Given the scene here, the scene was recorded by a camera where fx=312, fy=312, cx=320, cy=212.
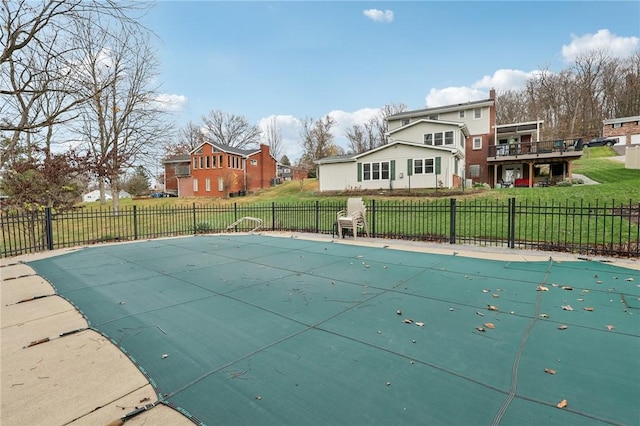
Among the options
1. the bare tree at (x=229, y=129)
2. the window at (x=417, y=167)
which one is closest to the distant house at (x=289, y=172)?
the bare tree at (x=229, y=129)

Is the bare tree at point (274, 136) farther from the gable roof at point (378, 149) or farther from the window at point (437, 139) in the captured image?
the window at point (437, 139)

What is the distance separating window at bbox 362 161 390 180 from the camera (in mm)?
23328

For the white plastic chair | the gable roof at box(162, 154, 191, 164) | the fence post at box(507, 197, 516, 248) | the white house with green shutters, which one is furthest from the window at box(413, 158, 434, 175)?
the gable roof at box(162, 154, 191, 164)

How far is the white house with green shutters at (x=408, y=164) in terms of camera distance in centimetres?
2136

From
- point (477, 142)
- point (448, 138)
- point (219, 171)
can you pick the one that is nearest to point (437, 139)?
point (448, 138)

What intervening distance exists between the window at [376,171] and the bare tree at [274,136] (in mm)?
30820

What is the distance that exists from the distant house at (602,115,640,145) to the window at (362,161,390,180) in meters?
33.8

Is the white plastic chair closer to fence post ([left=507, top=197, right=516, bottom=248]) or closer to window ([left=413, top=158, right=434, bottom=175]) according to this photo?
fence post ([left=507, top=197, right=516, bottom=248])

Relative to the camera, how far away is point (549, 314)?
3523 millimetres

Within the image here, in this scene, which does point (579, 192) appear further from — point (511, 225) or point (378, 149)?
point (378, 149)

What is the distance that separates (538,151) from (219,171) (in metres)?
29.1

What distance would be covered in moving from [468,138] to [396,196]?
1266 cm

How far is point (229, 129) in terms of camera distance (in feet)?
167

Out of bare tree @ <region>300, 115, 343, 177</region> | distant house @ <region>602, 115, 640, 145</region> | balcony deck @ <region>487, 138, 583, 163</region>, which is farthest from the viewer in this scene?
bare tree @ <region>300, 115, 343, 177</region>
